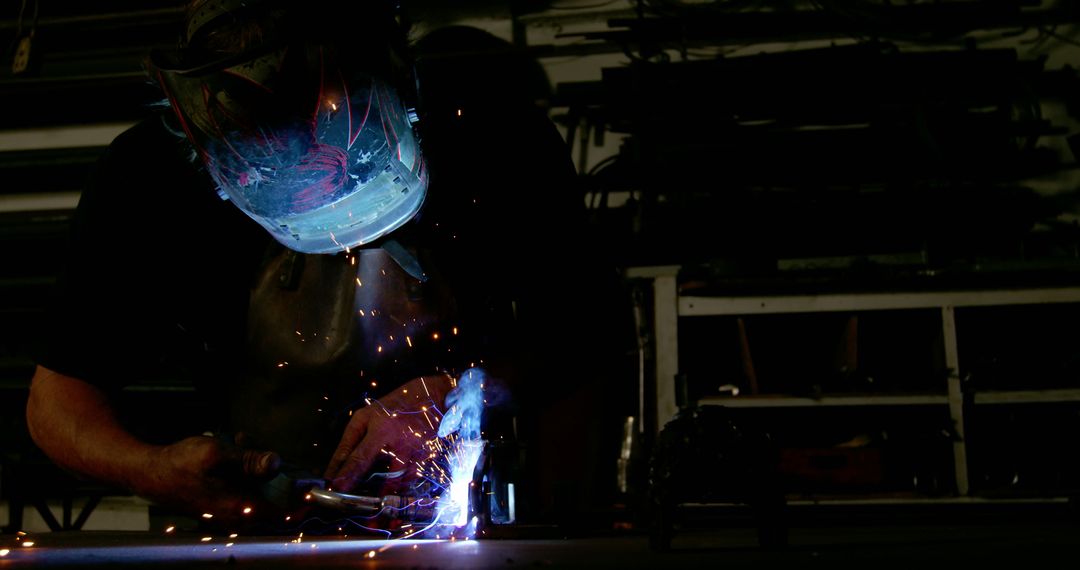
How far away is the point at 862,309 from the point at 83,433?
2526mm

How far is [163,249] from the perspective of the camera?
78.7 inches

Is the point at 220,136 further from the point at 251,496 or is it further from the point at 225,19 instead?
the point at 251,496

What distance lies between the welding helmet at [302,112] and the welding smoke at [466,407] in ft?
1.31

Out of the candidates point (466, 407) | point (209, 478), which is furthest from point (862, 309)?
point (209, 478)

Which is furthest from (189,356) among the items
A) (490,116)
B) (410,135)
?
(490,116)

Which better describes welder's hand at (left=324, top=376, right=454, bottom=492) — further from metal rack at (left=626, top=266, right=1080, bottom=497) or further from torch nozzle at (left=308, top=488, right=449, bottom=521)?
metal rack at (left=626, top=266, right=1080, bottom=497)

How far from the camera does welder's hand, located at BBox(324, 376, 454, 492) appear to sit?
1632 millimetres

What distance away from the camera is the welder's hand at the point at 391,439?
5.35 feet

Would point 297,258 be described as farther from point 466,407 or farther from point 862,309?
point 862,309

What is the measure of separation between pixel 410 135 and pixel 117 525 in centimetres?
333

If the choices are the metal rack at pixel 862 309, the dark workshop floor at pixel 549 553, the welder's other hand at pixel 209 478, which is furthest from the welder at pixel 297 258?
the metal rack at pixel 862 309

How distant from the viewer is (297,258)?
196 centimetres

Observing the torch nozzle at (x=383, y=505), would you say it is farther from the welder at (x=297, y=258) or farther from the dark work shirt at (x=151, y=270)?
the dark work shirt at (x=151, y=270)

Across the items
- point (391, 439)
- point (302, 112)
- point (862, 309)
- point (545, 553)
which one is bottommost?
point (545, 553)
